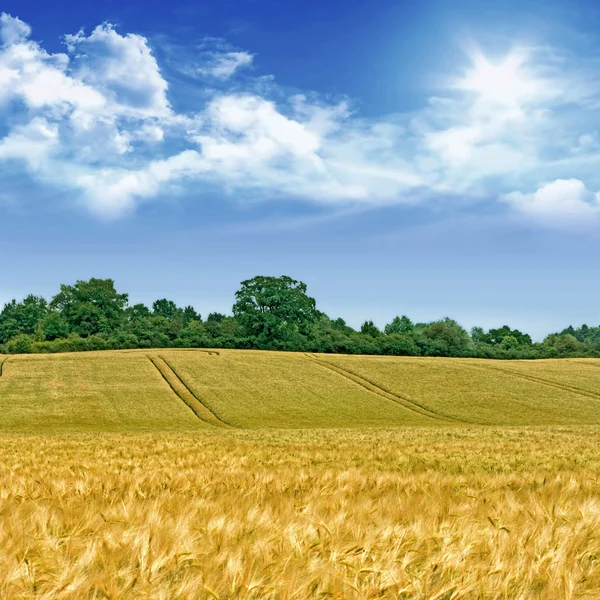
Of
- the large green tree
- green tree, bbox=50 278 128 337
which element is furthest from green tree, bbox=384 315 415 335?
green tree, bbox=50 278 128 337

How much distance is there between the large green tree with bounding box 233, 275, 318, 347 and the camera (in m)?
90.6

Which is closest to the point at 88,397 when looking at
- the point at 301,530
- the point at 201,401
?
the point at 201,401

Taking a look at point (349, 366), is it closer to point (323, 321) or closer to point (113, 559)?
point (113, 559)

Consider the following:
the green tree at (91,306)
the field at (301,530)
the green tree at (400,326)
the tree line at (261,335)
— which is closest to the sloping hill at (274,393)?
the tree line at (261,335)

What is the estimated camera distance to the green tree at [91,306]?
372 ft

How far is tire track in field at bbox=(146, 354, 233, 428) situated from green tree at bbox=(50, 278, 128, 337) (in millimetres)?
54873

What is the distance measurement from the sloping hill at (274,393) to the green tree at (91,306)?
48.2 metres

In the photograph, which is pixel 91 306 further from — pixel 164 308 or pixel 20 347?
pixel 164 308

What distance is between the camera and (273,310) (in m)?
93.5

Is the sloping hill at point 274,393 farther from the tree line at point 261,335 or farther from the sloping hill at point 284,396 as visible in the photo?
the tree line at point 261,335

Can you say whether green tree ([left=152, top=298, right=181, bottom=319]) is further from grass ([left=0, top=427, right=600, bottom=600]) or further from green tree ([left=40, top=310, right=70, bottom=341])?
grass ([left=0, top=427, right=600, bottom=600])

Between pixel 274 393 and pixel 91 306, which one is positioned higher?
pixel 91 306

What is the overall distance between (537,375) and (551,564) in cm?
6517

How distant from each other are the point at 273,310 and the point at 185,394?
4690 cm
